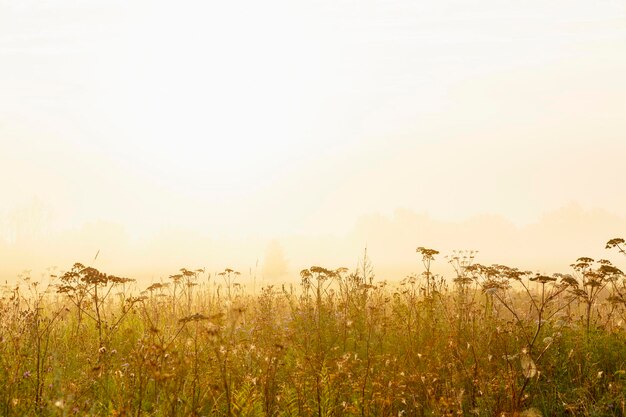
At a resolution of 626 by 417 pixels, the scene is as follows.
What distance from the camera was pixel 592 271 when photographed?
789cm

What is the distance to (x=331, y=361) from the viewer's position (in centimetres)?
754

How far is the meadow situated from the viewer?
16.6 ft

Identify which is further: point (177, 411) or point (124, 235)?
point (124, 235)

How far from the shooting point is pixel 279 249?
58.8 meters

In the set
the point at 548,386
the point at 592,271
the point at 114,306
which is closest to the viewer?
the point at 548,386

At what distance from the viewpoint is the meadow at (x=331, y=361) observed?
5066 millimetres

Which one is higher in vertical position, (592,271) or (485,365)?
(592,271)

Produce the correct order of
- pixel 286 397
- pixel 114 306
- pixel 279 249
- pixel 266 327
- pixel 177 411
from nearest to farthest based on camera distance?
pixel 177 411, pixel 286 397, pixel 266 327, pixel 114 306, pixel 279 249

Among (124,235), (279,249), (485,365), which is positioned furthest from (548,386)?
(124,235)

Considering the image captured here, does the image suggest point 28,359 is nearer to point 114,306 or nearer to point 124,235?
point 114,306

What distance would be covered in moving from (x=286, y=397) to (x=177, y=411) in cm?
117

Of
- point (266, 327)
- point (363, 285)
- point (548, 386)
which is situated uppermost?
point (363, 285)

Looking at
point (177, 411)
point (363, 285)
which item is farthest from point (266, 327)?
point (177, 411)

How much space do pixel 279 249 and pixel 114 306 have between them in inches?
1714
